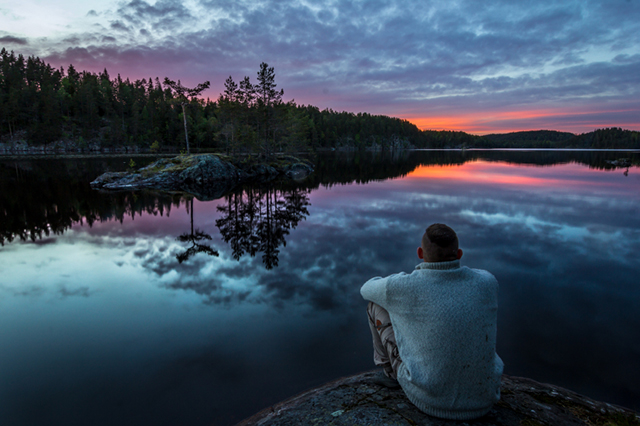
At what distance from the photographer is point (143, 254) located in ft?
47.2

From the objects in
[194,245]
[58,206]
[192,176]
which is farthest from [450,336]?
[192,176]

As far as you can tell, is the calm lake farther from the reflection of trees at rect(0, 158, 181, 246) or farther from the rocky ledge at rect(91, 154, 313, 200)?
the rocky ledge at rect(91, 154, 313, 200)

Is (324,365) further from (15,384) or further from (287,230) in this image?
(287,230)

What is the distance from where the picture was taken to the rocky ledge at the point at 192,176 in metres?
35.3

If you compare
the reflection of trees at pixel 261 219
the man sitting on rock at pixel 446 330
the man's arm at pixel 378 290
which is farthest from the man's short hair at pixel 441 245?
the reflection of trees at pixel 261 219

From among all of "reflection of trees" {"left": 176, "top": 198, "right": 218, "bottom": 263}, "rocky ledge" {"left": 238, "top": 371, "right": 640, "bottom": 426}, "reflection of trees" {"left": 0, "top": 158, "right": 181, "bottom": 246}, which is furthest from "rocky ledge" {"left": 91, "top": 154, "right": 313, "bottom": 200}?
"rocky ledge" {"left": 238, "top": 371, "right": 640, "bottom": 426}

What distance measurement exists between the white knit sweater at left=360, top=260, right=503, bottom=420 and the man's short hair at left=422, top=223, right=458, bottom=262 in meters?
0.07

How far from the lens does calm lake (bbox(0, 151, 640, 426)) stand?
607cm

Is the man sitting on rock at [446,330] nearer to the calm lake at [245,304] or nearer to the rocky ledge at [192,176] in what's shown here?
the calm lake at [245,304]

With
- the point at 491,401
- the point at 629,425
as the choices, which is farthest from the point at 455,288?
the point at 629,425

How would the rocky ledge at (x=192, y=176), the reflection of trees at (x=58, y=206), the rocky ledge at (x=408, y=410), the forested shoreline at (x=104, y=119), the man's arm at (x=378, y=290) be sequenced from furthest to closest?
the forested shoreline at (x=104, y=119), the rocky ledge at (x=192, y=176), the reflection of trees at (x=58, y=206), the rocky ledge at (x=408, y=410), the man's arm at (x=378, y=290)

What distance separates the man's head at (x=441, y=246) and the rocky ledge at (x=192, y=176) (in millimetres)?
28749

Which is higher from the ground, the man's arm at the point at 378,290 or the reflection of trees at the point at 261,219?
the man's arm at the point at 378,290

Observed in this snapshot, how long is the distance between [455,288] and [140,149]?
5109 inches
